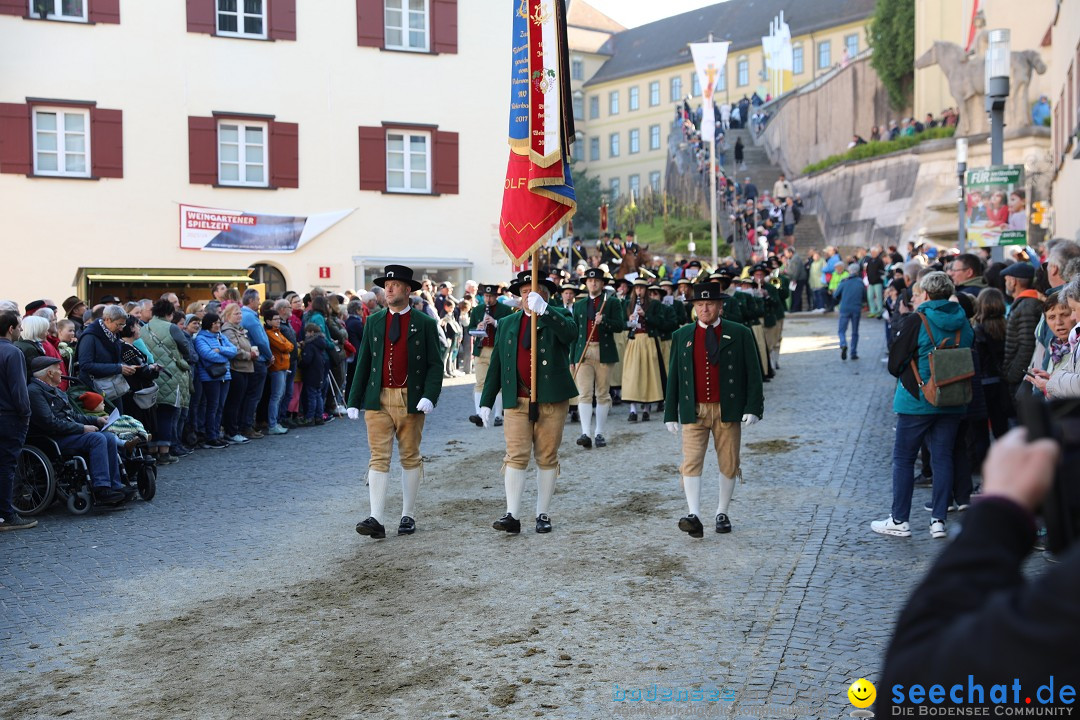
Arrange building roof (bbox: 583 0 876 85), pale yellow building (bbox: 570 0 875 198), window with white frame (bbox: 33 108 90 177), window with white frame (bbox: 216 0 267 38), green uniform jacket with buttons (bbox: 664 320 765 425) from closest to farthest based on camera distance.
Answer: green uniform jacket with buttons (bbox: 664 320 765 425) < window with white frame (bbox: 33 108 90 177) < window with white frame (bbox: 216 0 267 38) < pale yellow building (bbox: 570 0 875 198) < building roof (bbox: 583 0 876 85)

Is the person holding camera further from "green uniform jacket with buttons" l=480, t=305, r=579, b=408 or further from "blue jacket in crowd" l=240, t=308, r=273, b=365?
"blue jacket in crowd" l=240, t=308, r=273, b=365

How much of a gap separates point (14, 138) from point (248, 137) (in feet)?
15.5

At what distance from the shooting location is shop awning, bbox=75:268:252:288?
2311cm

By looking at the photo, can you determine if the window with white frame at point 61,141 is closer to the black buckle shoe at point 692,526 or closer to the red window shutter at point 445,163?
the red window shutter at point 445,163

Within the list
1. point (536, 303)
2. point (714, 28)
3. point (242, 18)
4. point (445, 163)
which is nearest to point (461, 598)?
point (536, 303)

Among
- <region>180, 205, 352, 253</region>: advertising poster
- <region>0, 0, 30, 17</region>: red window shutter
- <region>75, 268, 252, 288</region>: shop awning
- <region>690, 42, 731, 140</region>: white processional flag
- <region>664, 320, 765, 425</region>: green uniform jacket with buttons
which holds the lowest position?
<region>664, 320, 765, 425</region>: green uniform jacket with buttons

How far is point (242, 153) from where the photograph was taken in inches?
973

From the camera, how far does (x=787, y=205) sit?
38500 millimetres

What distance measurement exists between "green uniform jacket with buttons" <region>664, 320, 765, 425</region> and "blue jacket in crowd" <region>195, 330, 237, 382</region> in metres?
6.58

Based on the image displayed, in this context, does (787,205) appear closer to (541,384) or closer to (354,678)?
(541,384)

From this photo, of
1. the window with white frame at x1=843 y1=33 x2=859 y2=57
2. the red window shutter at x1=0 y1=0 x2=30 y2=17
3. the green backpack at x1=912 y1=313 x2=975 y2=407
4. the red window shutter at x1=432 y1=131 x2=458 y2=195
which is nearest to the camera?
the green backpack at x1=912 y1=313 x2=975 y2=407

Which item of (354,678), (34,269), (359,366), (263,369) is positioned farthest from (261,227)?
(354,678)

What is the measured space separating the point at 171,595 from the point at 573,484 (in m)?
4.39

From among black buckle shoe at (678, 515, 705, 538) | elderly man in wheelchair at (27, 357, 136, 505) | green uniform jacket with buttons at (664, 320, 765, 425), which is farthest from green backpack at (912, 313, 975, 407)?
elderly man in wheelchair at (27, 357, 136, 505)
